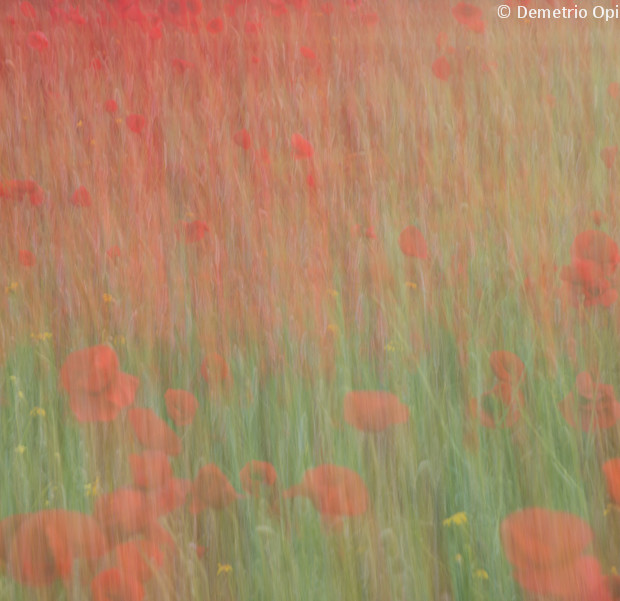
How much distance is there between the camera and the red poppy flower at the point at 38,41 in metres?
2.23

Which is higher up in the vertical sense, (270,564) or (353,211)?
(353,211)

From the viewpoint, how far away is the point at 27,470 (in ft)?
2.87

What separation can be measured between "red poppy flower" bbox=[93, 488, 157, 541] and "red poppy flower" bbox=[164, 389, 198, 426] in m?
0.18

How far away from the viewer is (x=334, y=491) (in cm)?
77

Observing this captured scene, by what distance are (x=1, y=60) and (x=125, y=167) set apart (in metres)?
0.86

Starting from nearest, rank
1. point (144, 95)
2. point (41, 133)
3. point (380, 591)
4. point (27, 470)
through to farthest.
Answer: point (380, 591), point (27, 470), point (41, 133), point (144, 95)

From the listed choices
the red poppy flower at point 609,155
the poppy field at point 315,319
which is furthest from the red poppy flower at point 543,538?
the red poppy flower at point 609,155

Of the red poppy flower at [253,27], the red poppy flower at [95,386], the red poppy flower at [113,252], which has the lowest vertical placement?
the red poppy flower at [95,386]

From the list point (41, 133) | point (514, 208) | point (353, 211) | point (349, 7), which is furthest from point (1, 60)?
point (514, 208)

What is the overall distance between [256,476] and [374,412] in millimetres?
161

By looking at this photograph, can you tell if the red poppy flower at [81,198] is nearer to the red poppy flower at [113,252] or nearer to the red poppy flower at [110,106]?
the red poppy flower at [113,252]

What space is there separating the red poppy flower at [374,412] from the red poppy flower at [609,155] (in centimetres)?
86

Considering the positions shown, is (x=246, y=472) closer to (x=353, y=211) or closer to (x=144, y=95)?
(x=353, y=211)

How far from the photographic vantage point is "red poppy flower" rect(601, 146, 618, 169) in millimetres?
1466
